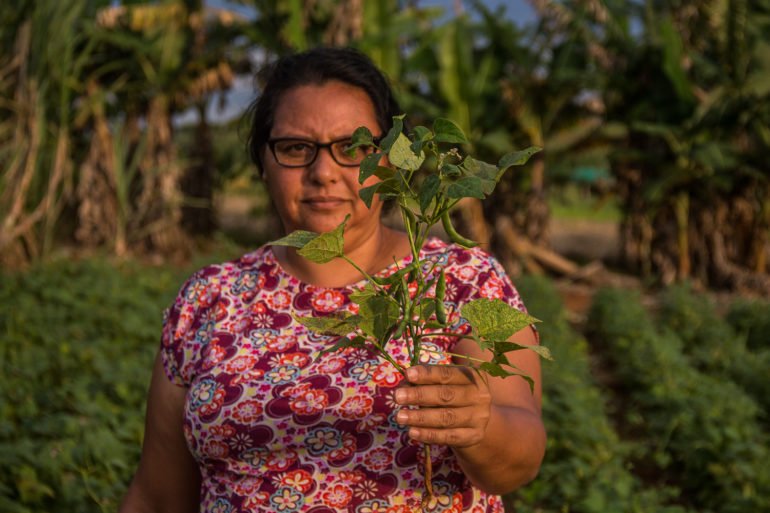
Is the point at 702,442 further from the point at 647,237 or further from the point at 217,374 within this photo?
the point at 647,237

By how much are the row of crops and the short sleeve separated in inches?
28.3

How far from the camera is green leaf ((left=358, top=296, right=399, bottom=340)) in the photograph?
0.87 meters

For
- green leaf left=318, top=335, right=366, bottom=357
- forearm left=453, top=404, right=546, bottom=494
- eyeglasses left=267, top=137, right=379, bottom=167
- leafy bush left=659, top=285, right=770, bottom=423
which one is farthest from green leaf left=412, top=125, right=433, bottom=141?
leafy bush left=659, top=285, right=770, bottom=423

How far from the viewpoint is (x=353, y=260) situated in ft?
5.17

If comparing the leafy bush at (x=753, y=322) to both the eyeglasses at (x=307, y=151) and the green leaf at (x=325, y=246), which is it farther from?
the green leaf at (x=325, y=246)

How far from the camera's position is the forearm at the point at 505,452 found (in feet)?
3.62

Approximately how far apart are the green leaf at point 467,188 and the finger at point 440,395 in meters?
0.26

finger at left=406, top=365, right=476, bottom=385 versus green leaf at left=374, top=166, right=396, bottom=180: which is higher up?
green leaf at left=374, top=166, right=396, bottom=180

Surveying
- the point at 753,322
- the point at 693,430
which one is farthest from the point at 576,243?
the point at 693,430

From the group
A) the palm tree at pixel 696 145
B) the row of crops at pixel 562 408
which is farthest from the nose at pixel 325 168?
the palm tree at pixel 696 145

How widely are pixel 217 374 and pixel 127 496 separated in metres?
0.40

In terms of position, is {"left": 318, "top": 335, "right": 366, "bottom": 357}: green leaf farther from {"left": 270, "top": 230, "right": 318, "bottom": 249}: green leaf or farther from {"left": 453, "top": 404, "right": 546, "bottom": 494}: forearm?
{"left": 453, "top": 404, "right": 546, "bottom": 494}: forearm

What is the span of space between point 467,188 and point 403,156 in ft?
0.26

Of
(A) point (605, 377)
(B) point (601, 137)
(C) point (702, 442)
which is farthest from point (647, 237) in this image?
(C) point (702, 442)
